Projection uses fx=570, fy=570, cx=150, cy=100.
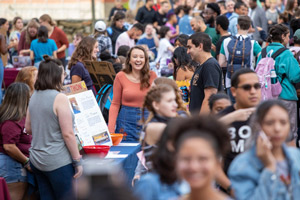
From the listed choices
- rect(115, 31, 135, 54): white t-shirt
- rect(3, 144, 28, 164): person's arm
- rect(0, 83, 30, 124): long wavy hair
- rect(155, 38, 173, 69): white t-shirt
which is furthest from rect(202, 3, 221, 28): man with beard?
rect(3, 144, 28, 164): person's arm

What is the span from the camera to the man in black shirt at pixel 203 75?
19.0ft

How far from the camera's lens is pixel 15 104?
548 centimetres

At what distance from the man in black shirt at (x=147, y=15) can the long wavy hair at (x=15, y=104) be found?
33.0 feet

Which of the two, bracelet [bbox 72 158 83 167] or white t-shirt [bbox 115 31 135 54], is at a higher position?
white t-shirt [bbox 115 31 135 54]

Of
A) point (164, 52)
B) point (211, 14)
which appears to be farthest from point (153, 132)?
point (164, 52)

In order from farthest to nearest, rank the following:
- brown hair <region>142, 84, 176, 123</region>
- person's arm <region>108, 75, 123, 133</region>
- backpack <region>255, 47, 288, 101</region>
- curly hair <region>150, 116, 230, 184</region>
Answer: backpack <region>255, 47, 288, 101</region>
person's arm <region>108, 75, 123, 133</region>
brown hair <region>142, 84, 176, 123</region>
curly hair <region>150, 116, 230, 184</region>

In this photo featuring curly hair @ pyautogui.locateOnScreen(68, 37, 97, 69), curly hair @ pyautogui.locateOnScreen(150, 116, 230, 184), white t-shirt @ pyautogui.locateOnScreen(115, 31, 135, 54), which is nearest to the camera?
curly hair @ pyautogui.locateOnScreen(150, 116, 230, 184)

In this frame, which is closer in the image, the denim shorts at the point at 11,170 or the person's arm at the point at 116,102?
the denim shorts at the point at 11,170

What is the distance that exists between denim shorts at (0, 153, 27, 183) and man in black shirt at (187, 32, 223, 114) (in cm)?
181

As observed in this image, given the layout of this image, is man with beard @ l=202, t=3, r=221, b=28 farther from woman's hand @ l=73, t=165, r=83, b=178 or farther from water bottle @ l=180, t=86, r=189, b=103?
woman's hand @ l=73, t=165, r=83, b=178

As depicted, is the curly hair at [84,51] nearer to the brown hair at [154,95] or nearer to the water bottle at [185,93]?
Result: the water bottle at [185,93]

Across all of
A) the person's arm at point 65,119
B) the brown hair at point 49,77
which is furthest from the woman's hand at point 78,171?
the brown hair at point 49,77

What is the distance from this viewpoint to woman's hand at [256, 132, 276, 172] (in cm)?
277

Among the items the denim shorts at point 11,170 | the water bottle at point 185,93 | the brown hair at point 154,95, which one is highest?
the brown hair at point 154,95
